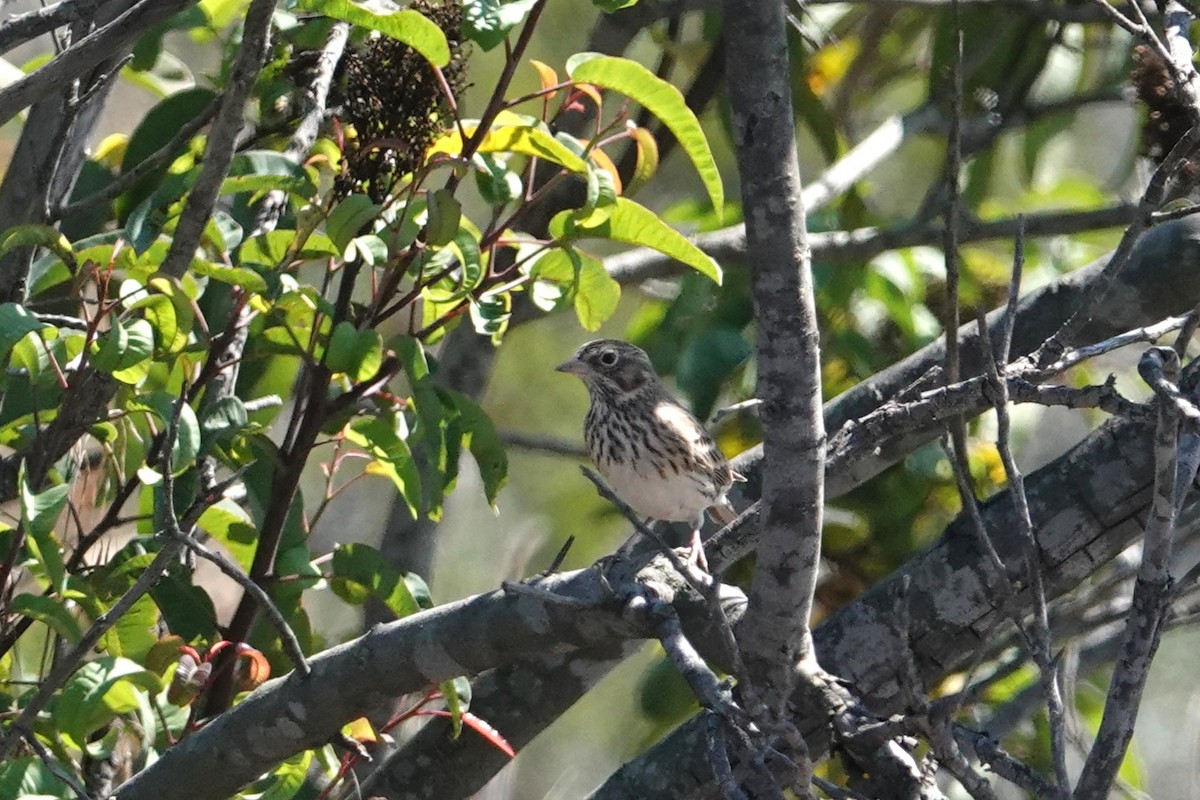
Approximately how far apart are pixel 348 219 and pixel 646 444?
209cm

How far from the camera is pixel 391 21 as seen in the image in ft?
9.68

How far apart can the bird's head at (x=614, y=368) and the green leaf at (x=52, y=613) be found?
2.45 m

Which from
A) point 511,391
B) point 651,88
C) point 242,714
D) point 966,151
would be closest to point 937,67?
point 966,151

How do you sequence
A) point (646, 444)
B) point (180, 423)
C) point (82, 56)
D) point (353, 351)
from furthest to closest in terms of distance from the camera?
point (646, 444) → point (353, 351) → point (180, 423) → point (82, 56)

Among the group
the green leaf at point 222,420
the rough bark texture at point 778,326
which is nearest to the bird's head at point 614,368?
the green leaf at point 222,420

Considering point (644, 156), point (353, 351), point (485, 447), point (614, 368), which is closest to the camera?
point (353, 351)

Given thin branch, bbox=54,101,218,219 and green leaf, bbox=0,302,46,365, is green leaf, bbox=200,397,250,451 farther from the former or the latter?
thin branch, bbox=54,101,218,219

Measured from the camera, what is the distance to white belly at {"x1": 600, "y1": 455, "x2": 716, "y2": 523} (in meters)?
4.87

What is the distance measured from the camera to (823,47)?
5.98 metres

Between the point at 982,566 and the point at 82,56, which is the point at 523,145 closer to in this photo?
the point at 82,56

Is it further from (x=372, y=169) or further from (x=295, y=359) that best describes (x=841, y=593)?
(x=372, y=169)

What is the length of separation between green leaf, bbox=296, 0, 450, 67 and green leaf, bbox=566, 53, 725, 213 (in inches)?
11.1

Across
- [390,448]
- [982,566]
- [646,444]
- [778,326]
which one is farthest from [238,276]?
[646,444]

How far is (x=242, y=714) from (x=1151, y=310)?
2374 mm
